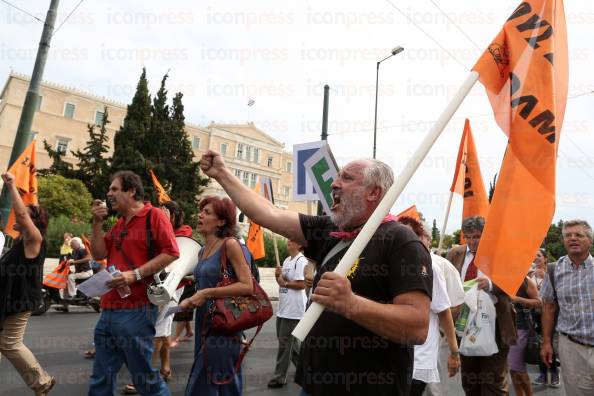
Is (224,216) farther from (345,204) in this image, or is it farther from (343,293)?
(343,293)

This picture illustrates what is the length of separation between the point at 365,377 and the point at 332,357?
0.55ft

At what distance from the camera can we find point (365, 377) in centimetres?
195

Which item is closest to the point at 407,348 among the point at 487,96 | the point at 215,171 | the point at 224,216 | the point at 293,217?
the point at 293,217

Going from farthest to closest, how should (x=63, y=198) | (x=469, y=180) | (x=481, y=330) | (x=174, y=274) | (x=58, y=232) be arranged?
(x=63, y=198) → (x=58, y=232) → (x=469, y=180) → (x=481, y=330) → (x=174, y=274)

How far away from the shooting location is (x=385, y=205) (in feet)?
6.14

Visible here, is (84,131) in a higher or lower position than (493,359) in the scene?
higher

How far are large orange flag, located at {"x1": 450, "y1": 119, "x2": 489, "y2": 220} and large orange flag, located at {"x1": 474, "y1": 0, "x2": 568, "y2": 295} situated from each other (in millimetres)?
3518

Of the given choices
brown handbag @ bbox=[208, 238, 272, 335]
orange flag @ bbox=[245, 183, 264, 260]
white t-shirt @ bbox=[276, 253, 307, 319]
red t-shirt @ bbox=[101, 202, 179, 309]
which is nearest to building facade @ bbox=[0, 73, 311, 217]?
orange flag @ bbox=[245, 183, 264, 260]

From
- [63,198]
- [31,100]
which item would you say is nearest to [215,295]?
[31,100]

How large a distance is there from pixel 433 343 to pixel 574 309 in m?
1.38

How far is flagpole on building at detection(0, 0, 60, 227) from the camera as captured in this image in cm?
726

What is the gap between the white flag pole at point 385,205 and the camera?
1.72 meters

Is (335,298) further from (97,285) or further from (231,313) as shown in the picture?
(97,285)

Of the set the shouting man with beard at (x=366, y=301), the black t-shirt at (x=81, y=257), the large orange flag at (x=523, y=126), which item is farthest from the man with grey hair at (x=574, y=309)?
the black t-shirt at (x=81, y=257)
